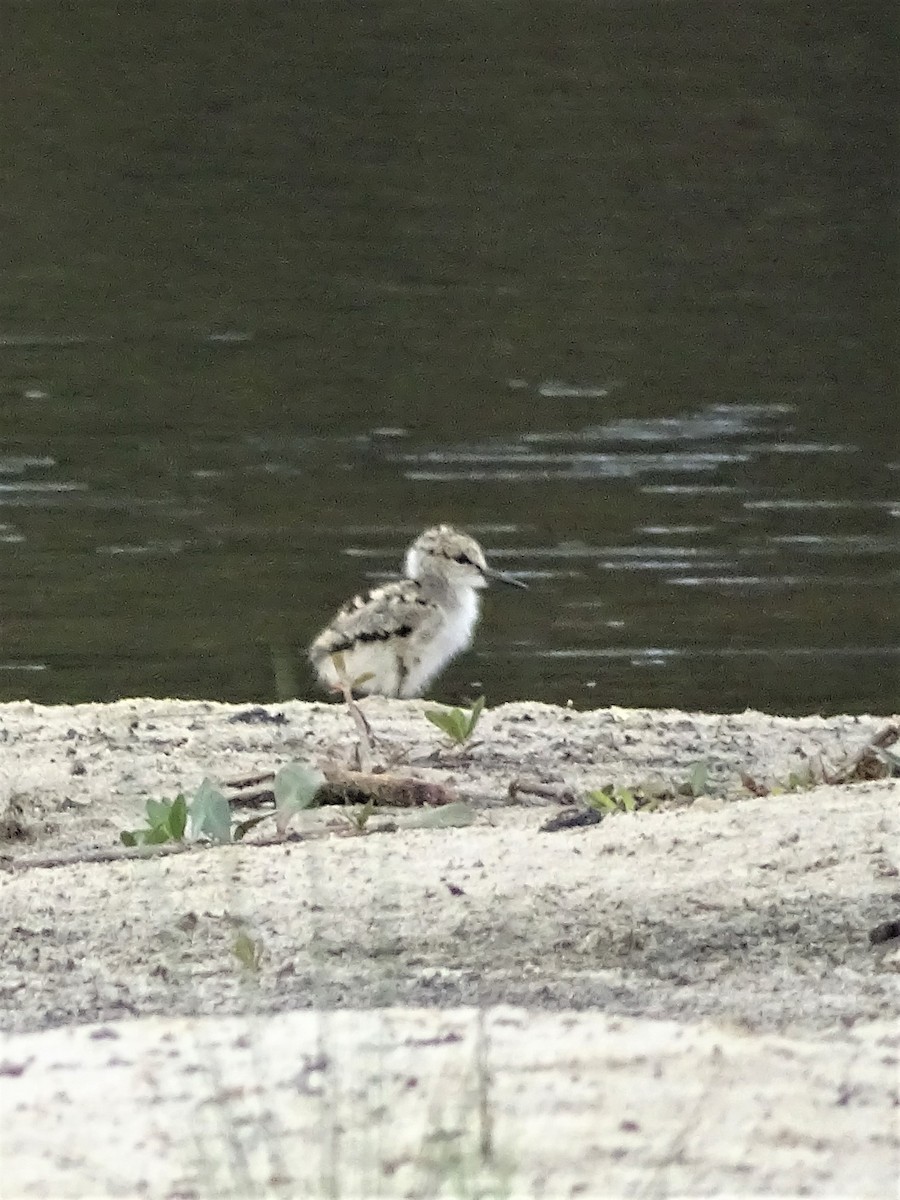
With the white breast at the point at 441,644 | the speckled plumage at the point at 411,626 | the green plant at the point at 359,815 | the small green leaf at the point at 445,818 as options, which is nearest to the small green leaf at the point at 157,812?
the green plant at the point at 359,815

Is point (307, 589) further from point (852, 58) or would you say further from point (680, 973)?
point (852, 58)

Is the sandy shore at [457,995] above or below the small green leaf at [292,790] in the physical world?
below

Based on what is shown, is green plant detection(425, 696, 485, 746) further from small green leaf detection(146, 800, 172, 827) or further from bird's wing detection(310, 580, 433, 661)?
bird's wing detection(310, 580, 433, 661)

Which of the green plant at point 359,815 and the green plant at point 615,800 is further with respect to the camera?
the green plant at point 615,800

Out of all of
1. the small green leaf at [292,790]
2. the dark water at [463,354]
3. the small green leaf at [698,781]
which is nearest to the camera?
the small green leaf at [292,790]

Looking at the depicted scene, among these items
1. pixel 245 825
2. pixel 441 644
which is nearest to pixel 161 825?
pixel 245 825

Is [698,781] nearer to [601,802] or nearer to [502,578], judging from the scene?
[601,802]

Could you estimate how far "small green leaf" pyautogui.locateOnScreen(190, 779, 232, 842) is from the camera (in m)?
5.23

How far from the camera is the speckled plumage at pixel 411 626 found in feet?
27.0

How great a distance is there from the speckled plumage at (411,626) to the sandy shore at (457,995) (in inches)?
63.0

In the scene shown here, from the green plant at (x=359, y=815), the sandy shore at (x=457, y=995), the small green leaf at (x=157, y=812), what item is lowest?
the sandy shore at (x=457, y=995)

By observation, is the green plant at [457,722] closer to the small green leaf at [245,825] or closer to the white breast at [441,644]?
the small green leaf at [245,825]

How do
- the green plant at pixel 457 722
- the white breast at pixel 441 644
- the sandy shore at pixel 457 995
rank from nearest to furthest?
the sandy shore at pixel 457 995 < the green plant at pixel 457 722 < the white breast at pixel 441 644

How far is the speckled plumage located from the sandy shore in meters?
1.60
